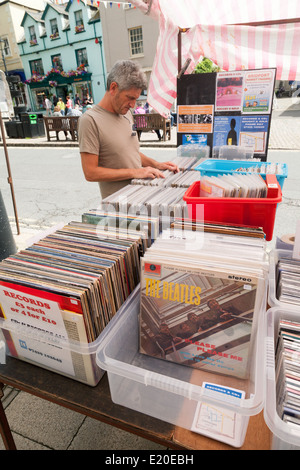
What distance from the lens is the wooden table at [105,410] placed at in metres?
0.78

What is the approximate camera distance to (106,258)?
97 cm

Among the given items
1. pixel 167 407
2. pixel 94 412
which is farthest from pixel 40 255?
pixel 167 407

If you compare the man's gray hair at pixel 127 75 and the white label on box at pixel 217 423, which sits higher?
the man's gray hair at pixel 127 75

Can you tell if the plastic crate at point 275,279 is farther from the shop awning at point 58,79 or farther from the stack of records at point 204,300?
the shop awning at point 58,79

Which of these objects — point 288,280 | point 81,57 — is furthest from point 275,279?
point 81,57

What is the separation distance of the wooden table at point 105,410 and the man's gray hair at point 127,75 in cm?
190

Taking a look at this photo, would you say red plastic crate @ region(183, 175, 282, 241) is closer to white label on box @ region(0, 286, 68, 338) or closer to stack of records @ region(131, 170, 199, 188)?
stack of records @ region(131, 170, 199, 188)

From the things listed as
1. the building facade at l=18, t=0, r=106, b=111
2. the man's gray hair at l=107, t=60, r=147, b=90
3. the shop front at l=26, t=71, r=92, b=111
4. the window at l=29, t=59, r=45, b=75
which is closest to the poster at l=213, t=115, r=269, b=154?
the man's gray hair at l=107, t=60, r=147, b=90

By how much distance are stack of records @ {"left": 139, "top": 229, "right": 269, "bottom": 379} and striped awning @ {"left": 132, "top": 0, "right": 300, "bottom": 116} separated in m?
2.24

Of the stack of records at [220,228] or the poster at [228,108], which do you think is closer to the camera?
the stack of records at [220,228]

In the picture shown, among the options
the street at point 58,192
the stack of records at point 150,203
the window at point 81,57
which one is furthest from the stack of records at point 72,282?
the window at point 81,57

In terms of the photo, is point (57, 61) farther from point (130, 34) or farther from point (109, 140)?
point (109, 140)

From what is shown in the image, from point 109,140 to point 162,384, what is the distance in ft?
6.16

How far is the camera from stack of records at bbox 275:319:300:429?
2.28 ft
